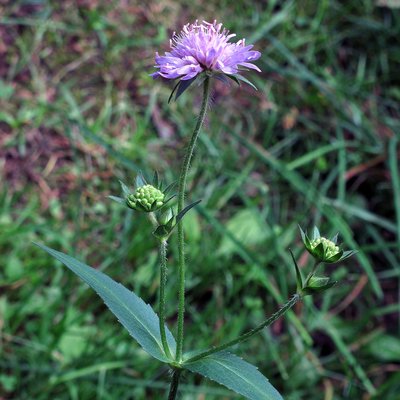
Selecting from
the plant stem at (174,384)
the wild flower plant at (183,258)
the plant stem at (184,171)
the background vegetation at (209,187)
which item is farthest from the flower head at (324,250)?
the background vegetation at (209,187)

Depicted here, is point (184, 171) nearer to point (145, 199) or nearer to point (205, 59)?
point (145, 199)

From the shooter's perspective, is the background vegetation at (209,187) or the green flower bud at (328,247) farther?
the background vegetation at (209,187)

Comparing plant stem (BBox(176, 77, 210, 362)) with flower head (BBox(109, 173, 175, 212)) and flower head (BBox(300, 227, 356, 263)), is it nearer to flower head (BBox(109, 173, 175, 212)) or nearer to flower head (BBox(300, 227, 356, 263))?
flower head (BBox(109, 173, 175, 212))

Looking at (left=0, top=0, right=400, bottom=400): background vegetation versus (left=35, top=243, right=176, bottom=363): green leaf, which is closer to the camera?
(left=35, top=243, right=176, bottom=363): green leaf

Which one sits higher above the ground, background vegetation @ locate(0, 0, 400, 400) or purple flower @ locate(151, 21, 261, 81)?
background vegetation @ locate(0, 0, 400, 400)

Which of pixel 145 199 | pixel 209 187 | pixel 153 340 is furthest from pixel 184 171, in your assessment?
pixel 209 187

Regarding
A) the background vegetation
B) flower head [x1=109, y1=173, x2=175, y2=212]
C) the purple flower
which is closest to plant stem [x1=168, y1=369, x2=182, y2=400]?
flower head [x1=109, y1=173, x2=175, y2=212]

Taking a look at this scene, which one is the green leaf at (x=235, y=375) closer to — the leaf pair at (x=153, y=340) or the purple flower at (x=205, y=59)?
the leaf pair at (x=153, y=340)

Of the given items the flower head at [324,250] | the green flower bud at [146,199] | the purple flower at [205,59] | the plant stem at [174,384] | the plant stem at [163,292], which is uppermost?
the purple flower at [205,59]
